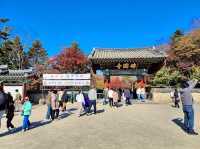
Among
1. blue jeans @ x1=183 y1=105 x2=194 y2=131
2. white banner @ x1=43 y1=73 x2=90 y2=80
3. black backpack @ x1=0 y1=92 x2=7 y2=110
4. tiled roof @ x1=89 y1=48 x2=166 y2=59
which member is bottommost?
blue jeans @ x1=183 y1=105 x2=194 y2=131

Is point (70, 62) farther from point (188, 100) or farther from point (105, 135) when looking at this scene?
point (188, 100)

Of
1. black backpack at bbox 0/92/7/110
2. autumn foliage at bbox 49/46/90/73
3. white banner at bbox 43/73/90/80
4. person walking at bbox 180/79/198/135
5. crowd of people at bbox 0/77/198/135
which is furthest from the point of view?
autumn foliage at bbox 49/46/90/73

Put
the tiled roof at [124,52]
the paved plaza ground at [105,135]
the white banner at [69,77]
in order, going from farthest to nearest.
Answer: the tiled roof at [124,52] < the white banner at [69,77] < the paved plaza ground at [105,135]

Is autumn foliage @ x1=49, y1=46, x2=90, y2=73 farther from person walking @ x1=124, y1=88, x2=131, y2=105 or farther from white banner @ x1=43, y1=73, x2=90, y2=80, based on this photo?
person walking @ x1=124, y1=88, x2=131, y2=105

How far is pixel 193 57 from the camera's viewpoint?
39.1 meters

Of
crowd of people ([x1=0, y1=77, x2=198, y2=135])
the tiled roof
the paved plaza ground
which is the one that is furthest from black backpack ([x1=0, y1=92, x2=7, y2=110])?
the tiled roof

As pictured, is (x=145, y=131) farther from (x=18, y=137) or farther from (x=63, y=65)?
(x=63, y=65)

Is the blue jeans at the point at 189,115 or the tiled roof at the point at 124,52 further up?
Result: the tiled roof at the point at 124,52

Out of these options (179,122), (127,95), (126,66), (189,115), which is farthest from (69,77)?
(189,115)

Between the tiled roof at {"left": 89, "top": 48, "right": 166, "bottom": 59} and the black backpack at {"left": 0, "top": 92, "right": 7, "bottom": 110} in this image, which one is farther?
the tiled roof at {"left": 89, "top": 48, "right": 166, "bottom": 59}

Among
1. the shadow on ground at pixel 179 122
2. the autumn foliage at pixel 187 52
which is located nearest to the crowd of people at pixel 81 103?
the shadow on ground at pixel 179 122

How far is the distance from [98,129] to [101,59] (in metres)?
18.0

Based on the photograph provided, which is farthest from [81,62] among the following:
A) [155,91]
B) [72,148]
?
[72,148]

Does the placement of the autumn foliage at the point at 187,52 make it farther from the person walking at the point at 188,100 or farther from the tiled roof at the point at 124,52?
the person walking at the point at 188,100
